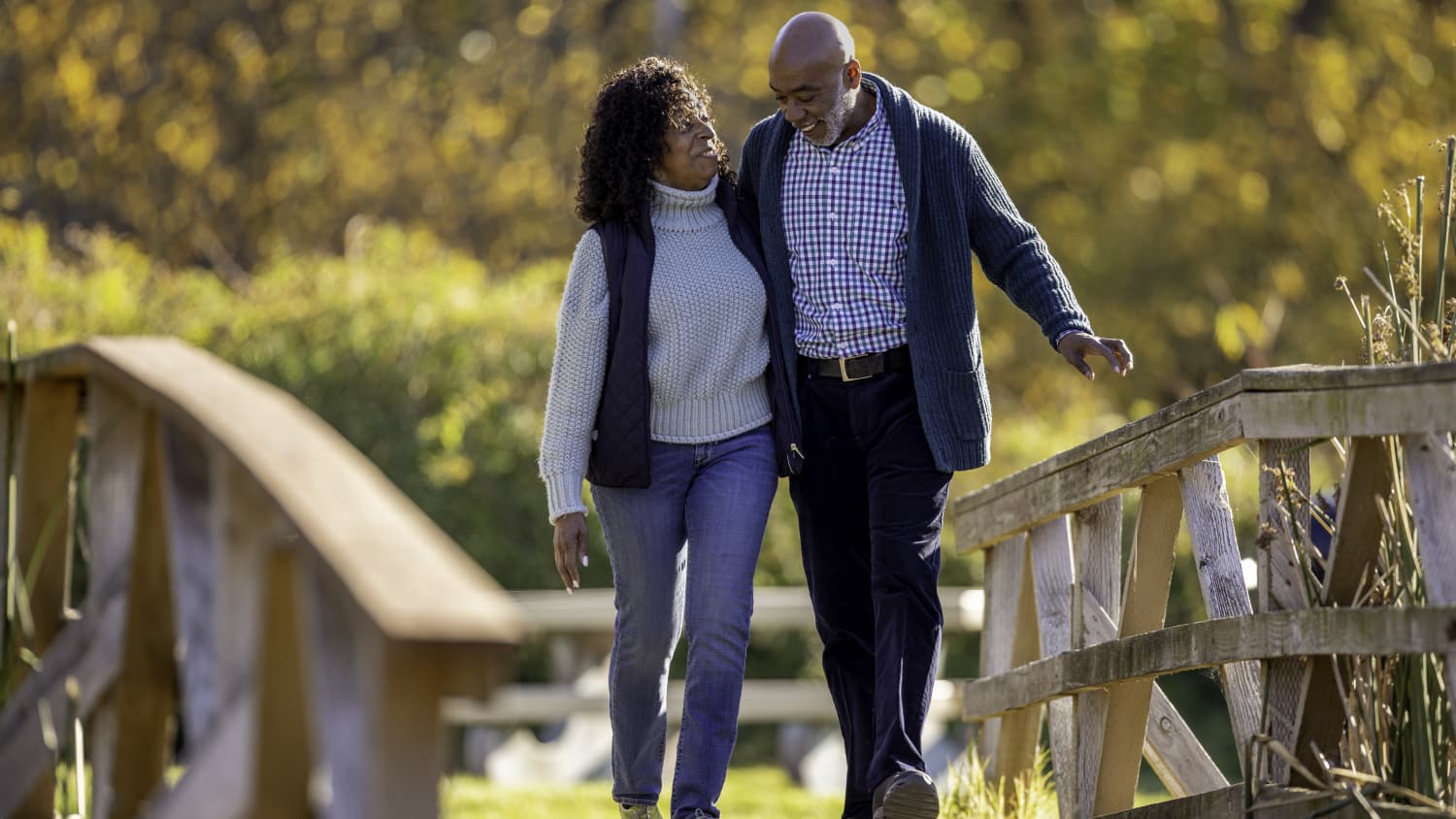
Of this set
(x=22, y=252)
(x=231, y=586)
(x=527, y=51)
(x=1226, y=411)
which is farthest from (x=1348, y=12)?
(x=231, y=586)

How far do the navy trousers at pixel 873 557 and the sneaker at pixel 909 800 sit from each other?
0.09m

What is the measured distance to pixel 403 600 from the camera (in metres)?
1.69

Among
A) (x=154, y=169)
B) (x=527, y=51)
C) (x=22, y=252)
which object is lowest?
(x=22, y=252)

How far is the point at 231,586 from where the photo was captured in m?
2.23

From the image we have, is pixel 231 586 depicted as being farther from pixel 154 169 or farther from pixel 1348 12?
pixel 1348 12

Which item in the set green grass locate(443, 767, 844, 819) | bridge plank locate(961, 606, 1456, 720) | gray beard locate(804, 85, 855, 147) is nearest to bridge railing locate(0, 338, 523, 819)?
bridge plank locate(961, 606, 1456, 720)

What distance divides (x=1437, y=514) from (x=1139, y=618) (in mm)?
945

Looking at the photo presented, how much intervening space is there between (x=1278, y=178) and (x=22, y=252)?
11.4 meters

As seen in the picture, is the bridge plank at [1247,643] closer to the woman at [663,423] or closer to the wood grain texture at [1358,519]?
the wood grain texture at [1358,519]

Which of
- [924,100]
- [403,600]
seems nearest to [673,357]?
[403,600]

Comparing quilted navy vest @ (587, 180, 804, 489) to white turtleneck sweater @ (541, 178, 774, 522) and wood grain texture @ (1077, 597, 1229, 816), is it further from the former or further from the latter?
wood grain texture @ (1077, 597, 1229, 816)

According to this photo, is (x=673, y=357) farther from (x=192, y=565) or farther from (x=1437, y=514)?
(x=1437, y=514)

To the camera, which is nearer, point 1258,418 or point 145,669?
point 145,669

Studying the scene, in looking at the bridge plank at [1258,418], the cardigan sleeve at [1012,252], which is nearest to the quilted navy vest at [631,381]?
the cardigan sleeve at [1012,252]
